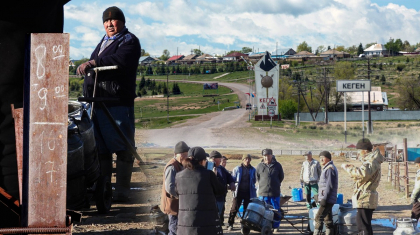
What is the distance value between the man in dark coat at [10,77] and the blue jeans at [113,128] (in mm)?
1765

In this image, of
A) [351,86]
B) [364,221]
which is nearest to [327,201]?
Result: [364,221]

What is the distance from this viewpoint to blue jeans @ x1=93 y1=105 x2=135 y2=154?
20.8ft

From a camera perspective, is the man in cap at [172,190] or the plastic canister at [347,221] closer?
the man in cap at [172,190]

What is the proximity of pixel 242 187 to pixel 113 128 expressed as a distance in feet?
15.0

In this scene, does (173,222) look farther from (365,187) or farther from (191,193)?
(365,187)

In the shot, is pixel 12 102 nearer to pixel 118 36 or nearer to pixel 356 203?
pixel 118 36

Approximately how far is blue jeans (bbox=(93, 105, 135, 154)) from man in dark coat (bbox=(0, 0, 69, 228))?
177 cm

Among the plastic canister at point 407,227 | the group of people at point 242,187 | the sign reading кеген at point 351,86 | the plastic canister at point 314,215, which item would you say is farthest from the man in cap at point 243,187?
the sign reading кеген at point 351,86

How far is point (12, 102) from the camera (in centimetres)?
457

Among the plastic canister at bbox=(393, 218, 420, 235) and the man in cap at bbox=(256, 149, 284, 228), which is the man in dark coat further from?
the man in cap at bbox=(256, 149, 284, 228)

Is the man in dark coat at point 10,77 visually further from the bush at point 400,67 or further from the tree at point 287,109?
the bush at point 400,67

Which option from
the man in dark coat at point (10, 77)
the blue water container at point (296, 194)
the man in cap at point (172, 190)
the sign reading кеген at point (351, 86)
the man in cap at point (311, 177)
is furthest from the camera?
the sign reading кеген at point (351, 86)

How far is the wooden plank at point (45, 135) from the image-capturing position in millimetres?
3275

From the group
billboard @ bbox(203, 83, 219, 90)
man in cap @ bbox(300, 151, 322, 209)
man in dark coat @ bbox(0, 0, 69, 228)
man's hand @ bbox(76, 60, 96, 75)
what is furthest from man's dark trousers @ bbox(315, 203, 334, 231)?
billboard @ bbox(203, 83, 219, 90)
